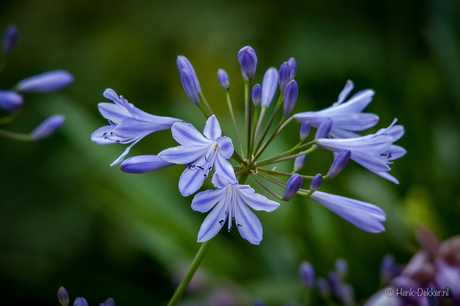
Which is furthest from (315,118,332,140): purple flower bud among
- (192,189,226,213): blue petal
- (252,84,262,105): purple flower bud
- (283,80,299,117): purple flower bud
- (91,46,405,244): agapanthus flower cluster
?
→ (192,189,226,213): blue petal

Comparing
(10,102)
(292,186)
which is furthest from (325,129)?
(10,102)

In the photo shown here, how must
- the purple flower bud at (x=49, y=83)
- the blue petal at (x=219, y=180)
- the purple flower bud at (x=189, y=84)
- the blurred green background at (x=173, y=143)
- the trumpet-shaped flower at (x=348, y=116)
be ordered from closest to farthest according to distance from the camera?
1. the blue petal at (x=219, y=180)
2. the purple flower bud at (x=189, y=84)
3. the trumpet-shaped flower at (x=348, y=116)
4. the purple flower bud at (x=49, y=83)
5. the blurred green background at (x=173, y=143)

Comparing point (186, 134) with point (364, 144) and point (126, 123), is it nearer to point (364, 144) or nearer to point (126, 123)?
point (126, 123)

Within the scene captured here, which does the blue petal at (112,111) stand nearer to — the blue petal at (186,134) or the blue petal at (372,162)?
the blue petal at (186,134)

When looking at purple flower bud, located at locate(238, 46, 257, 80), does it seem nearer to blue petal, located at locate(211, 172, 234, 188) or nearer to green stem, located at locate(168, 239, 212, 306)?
blue petal, located at locate(211, 172, 234, 188)

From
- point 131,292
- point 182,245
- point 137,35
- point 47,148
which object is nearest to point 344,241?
point 182,245

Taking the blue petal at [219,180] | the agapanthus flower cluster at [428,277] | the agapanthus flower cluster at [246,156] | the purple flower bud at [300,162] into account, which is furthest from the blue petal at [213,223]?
the agapanthus flower cluster at [428,277]

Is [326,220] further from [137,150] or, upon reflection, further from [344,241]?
[137,150]
